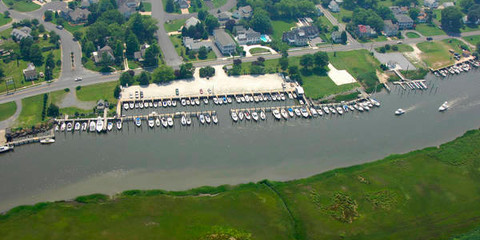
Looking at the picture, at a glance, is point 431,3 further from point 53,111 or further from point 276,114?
point 53,111

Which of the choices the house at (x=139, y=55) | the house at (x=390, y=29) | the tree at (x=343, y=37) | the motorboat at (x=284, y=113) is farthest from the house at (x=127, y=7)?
the house at (x=390, y=29)

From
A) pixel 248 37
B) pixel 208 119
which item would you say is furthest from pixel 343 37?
pixel 208 119

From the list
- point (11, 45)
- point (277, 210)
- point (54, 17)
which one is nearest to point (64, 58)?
point (11, 45)

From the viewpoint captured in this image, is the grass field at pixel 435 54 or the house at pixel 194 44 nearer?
the house at pixel 194 44

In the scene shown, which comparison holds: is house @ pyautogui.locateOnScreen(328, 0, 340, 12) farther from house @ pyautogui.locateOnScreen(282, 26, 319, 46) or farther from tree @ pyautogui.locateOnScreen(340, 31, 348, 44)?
tree @ pyautogui.locateOnScreen(340, 31, 348, 44)

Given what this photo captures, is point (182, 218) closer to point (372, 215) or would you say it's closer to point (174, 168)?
point (174, 168)

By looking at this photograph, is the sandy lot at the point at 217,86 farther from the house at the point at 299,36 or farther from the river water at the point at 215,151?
the house at the point at 299,36
